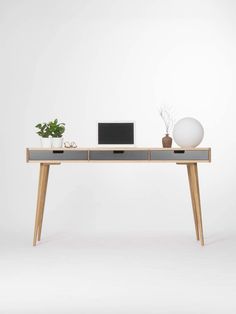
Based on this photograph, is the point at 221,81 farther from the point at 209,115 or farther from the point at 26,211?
the point at 26,211

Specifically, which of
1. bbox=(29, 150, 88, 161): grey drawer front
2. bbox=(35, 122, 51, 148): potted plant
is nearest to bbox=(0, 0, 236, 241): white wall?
bbox=(35, 122, 51, 148): potted plant

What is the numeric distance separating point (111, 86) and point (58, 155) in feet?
6.34

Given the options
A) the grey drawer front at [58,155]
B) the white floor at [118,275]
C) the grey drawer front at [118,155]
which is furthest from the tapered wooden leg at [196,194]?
the grey drawer front at [58,155]

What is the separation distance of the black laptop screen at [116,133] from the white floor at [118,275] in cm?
90

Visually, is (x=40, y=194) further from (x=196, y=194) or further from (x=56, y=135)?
(x=196, y=194)

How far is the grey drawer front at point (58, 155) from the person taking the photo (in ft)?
20.0

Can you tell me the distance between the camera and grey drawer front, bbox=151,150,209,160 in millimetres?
6086

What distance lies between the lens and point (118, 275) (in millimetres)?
4844

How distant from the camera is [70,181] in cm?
787

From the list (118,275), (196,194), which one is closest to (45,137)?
(196,194)

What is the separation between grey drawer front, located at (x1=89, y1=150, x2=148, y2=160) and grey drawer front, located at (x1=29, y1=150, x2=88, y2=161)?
0.08 meters

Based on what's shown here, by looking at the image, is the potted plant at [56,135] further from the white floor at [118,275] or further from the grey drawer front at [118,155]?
the white floor at [118,275]

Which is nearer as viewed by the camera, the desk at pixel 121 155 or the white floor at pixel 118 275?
the white floor at pixel 118 275

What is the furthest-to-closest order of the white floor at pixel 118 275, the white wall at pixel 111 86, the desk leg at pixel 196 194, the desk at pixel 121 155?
1. the white wall at pixel 111 86
2. the desk leg at pixel 196 194
3. the desk at pixel 121 155
4. the white floor at pixel 118 275
